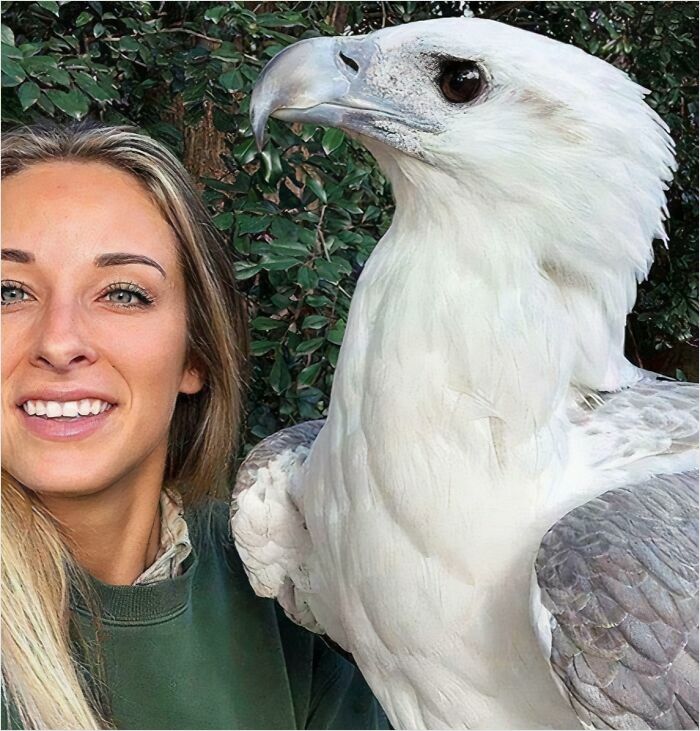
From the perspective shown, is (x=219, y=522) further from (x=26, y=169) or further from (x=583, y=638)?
(x=583, y=638)

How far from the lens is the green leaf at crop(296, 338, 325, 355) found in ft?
5.93

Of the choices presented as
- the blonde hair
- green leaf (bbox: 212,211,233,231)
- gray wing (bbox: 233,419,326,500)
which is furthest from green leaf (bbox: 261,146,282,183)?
gray wing (bbox: 233,419,326,500)

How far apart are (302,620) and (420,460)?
1.75 ft

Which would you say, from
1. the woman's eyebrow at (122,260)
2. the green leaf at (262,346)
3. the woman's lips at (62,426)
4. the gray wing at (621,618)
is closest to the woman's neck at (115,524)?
the woman's lips at (62,426)

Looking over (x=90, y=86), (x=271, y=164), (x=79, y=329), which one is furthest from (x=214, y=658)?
(x=90, y=86)

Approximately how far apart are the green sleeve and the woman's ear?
0.53 meters

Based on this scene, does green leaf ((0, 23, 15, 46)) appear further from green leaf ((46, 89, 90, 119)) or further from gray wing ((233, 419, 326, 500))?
gray wing ((233, 419, 326, 500))

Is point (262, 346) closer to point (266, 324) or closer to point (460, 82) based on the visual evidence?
point (266, 324)

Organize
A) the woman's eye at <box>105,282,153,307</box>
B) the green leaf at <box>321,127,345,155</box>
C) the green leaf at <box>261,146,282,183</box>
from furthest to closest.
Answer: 1. the green leaf at <box>261,146,282,183</box>
2. the green leaf at <box>321,127,345,155</box>
3. the woman's eye at <box>105,282,153,307</box>

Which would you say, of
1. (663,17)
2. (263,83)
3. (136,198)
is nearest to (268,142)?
(136,198)

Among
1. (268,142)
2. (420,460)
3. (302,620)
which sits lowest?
(302,620)

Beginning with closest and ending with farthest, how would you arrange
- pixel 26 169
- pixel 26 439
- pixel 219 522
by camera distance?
pixel 26 439
pixel 26 169
pixel 219 522

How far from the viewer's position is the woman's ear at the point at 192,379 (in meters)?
1.50

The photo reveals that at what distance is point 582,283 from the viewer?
3.49 feet
